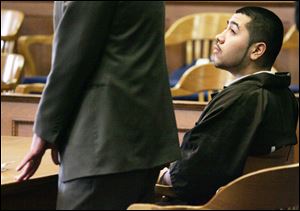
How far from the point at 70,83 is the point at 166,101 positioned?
270 millimetres

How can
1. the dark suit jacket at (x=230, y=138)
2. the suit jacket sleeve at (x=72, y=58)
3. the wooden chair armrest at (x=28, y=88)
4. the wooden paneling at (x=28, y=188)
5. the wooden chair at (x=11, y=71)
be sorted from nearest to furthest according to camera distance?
the suit jacket sleeve at (x=72, y=58), the wooden paneling at (x=28, y=188), the dark suit jacket at (x=230, y=138), the wooden chair at (x=11, y=71), the wooden chair armrest at (x=28, y=88)

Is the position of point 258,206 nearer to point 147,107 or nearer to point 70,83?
point 147,107

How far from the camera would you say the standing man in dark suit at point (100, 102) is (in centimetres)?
186

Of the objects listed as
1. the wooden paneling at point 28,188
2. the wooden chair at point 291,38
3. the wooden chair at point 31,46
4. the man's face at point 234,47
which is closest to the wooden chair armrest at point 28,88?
the wooden chair at point 31,46

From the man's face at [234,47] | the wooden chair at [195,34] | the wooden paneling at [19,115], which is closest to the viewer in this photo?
the man's face at [234,47]

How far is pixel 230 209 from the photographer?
6.26ft

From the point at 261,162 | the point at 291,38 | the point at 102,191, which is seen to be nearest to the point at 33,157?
the point at 102,191

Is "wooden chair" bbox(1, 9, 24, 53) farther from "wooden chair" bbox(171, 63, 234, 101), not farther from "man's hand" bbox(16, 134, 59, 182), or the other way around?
"man's hand" bbox(16, 134, 59, 182)

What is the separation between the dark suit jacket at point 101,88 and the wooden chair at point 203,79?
6.64 feet

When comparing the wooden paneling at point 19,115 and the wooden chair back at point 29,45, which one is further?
the wooden chair back at point 29,45

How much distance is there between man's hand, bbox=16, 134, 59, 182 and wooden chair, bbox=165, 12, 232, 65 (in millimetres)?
3702

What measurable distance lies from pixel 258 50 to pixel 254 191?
776mm

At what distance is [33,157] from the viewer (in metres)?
1.94

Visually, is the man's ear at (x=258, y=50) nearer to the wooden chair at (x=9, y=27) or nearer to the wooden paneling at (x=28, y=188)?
the wooden paneling at (x=28, y=188)
